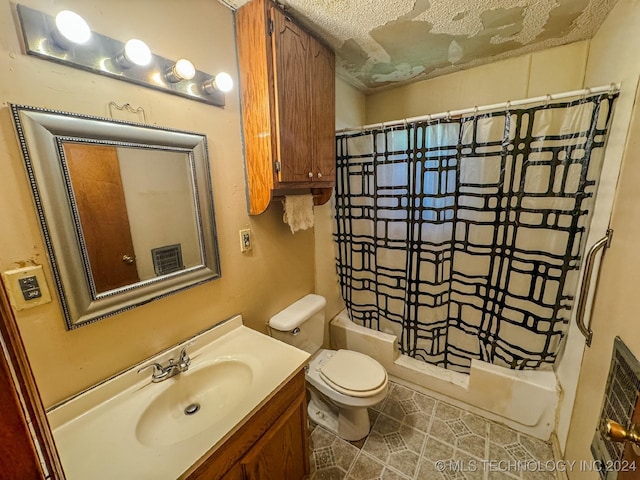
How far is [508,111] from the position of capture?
4.40 ft

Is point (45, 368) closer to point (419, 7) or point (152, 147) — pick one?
point (152, 147)

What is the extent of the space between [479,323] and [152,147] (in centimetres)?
195

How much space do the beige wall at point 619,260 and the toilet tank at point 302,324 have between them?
1279mm

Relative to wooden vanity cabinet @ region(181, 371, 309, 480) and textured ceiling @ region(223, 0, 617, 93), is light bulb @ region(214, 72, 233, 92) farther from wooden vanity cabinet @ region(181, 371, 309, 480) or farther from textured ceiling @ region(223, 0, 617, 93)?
wooden vanity cabinet @ region(181, 371, 309, 480)

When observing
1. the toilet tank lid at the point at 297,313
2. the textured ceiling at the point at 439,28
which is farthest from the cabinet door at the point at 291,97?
the toilet tank lid at the point at 297,313

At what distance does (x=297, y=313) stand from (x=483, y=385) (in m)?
1.23

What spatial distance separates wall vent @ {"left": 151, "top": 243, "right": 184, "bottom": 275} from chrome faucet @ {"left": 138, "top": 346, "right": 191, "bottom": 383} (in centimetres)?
35

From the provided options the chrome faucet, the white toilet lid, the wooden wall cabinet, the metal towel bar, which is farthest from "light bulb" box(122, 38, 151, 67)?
the metal towel bar

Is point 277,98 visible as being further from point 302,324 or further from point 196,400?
point 196,400

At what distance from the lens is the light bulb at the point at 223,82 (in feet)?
3.70

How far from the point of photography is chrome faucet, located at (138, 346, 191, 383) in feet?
3.40

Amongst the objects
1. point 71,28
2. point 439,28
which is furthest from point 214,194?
point 439,28

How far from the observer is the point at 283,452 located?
1084mm

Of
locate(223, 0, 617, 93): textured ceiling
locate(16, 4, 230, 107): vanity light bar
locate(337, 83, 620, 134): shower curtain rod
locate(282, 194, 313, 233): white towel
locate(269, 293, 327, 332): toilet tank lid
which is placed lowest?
locate(269, 293, 327, 332): toilet tank lid
